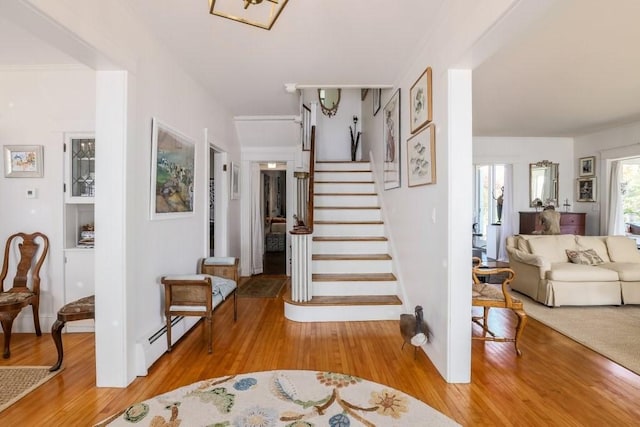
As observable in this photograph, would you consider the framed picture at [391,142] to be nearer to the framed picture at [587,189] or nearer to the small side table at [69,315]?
the small side table at [69,315]

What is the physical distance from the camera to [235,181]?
197 inches

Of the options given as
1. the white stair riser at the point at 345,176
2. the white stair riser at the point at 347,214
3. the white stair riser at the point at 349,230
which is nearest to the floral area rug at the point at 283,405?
the white stair riser at the point at 349,230

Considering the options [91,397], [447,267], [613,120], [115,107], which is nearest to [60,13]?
[115,107]

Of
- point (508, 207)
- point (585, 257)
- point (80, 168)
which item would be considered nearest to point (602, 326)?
point (585, 257)

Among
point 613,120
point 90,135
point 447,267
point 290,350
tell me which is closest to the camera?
point 447,267

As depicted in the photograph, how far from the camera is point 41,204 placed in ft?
10.2

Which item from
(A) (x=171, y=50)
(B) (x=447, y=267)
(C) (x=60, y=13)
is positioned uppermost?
(A) (x=171, y=50)

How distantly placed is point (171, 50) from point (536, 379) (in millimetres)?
3965

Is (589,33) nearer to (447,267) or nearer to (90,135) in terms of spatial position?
(447,267)

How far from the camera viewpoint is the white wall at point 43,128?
121 inches

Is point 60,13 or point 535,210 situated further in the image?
point 535,210

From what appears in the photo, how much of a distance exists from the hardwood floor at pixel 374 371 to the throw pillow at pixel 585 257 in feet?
5.24

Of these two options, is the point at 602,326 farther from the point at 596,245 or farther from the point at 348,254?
the point at 348,254

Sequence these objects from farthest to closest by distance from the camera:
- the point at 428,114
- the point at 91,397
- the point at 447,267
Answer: the point at 428,114, the point at 447,267, the point at 91,397
